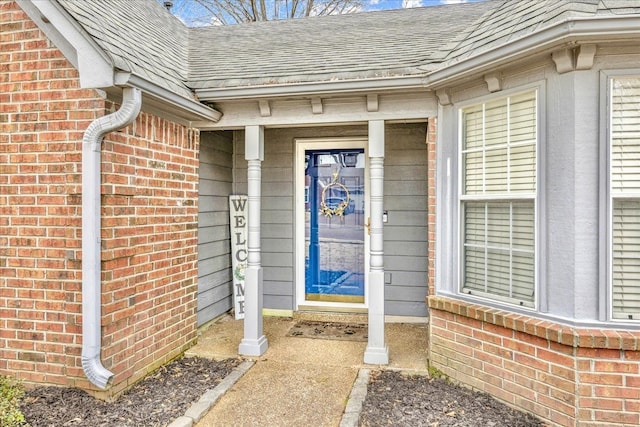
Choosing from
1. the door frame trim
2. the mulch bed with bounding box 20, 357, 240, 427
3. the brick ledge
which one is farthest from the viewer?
the door frame trim

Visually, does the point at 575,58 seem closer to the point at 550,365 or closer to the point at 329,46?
the point at 550,365

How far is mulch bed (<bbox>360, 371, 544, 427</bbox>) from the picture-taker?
2842mm

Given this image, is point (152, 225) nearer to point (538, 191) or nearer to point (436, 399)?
point (436, 399)

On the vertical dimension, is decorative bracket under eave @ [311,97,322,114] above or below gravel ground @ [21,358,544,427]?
above

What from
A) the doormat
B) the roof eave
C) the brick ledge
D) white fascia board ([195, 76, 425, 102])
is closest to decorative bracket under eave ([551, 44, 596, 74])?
white fascia board ([195, 76, 425, 102])

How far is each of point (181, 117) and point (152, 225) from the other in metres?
1.15

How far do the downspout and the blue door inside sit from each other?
2.84 meters

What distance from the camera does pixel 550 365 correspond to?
9.18 feet

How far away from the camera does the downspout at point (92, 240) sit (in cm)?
295

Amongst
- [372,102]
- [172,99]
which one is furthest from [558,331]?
[172,99]

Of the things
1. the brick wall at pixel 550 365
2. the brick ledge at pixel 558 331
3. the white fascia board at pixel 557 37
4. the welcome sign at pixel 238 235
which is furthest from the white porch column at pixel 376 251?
the welcome sign at pixel 238 235

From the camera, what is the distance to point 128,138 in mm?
3316

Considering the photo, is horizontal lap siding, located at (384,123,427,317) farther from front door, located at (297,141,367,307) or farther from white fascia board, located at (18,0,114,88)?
white fascia board, located at (18,0,114,88)

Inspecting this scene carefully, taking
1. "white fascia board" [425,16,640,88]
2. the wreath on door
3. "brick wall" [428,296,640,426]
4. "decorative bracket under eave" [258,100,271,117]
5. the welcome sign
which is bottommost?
"brick wall" [428,296,640,426]
